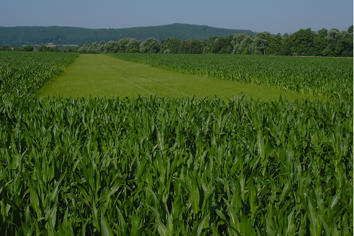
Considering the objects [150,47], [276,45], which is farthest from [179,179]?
[150,47]

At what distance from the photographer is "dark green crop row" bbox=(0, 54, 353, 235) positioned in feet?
7.91

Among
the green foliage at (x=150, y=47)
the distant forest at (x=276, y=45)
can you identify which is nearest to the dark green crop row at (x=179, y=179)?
the distant forest at (x=276, y=45)

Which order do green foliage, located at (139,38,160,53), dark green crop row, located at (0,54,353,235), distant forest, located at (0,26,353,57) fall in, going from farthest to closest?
1. green foliage, located at (139,38,160,53)
2. distant forest, located at (0,26,353,57)
3. dark green crop row, located at (0,54,353,235)

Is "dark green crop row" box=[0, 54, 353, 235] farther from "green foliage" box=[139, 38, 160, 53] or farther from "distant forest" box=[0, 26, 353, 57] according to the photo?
"green foliage" box=[139, 38, 160, 53]

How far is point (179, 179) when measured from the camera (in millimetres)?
2893

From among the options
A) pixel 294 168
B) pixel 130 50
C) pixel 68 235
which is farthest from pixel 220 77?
pixel 130 50

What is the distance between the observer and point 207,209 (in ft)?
8.43

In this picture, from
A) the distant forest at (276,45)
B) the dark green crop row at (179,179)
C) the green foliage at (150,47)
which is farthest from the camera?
the green foliage at (150,47)

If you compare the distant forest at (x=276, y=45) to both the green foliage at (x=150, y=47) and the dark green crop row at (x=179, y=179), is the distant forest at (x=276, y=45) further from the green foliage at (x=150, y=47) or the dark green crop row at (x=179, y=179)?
the dark green crop row at (x=179, y=179)

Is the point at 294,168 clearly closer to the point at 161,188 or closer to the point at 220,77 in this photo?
the point at 161,188

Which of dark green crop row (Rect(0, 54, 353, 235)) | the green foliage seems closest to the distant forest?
the green foliage

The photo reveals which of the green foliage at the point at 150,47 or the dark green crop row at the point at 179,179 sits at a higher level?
the green foliage at the point at 150,47

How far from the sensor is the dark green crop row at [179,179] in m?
2.41

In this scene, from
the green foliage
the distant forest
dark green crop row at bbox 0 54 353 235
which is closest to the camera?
dark green crop row at bbox 0 54 353 235
